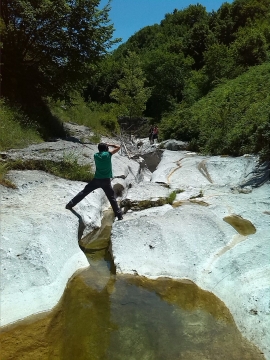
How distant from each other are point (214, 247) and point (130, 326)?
302 centimetres

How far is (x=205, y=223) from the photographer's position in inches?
326

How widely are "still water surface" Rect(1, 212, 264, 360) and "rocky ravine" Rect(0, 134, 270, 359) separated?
0.80ft

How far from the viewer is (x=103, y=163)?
27.5ft

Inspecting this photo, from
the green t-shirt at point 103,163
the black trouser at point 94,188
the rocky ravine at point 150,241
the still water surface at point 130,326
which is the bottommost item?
the still water surface at point 130,326

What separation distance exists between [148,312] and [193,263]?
1.75 m

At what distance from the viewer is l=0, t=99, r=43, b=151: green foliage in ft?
42.4

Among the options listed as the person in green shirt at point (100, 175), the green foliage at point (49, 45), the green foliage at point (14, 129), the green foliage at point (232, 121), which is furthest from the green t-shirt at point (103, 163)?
the green foliage at point (49, 45)

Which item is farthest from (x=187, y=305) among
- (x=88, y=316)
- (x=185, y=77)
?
(x=185, y=77)

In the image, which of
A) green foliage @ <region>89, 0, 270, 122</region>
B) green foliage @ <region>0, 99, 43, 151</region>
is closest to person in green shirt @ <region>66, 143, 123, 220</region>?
green foliage @ <region>0, 99, 43, 151</region>

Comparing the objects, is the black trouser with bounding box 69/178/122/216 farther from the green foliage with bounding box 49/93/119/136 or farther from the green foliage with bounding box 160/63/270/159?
the green foliage with bounding box 49/93/119/136

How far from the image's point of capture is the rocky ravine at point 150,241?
5453mm

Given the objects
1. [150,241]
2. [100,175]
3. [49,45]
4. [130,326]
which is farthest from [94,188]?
[49,45]

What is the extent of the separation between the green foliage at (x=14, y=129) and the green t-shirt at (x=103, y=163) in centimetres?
527

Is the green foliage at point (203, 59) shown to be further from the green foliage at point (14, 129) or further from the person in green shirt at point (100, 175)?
the person in green shirt at point (100, 175)
